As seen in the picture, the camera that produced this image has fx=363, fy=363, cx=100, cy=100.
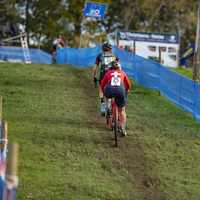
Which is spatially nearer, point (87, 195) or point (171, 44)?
point (87, 195)

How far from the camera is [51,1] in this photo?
1933 inches

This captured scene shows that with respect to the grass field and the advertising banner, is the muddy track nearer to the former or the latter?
the grass field

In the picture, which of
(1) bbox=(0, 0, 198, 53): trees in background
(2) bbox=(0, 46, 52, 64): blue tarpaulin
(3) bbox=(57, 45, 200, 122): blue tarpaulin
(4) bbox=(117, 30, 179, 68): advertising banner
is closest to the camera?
(3) bbox=(57, 45, 200, 122): blue tarpaulin

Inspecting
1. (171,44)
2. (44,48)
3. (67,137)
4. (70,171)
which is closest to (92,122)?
(67,137)

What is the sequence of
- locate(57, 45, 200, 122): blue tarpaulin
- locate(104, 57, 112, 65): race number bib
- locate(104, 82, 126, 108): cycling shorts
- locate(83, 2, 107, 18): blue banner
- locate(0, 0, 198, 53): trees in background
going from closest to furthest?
locate(104, 82, 126, 108): cycling shorts
locate(104, 57, 112, 65): race number bib
locate(57, 45, 200, 122): blue tarpaulin
locate(83, 2, 107, 18): blue banner
locate(0, 0, 198, 53): trees in background

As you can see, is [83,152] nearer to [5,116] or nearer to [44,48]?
[5,116]

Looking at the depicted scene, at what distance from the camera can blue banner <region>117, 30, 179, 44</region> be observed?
29.2 m

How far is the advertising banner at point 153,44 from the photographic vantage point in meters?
28.7

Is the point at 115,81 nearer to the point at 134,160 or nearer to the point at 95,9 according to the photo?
the point at 134,160

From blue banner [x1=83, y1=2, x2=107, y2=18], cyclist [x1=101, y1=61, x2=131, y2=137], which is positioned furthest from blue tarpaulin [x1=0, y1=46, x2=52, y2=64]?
cyclist [x1=101, y1=61, x2=131, y2=137]

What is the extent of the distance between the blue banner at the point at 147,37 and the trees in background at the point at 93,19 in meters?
18.8

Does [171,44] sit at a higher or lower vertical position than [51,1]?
lower

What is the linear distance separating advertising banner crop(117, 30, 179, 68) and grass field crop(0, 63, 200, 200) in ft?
45.9

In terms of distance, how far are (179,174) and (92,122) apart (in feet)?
13.3
